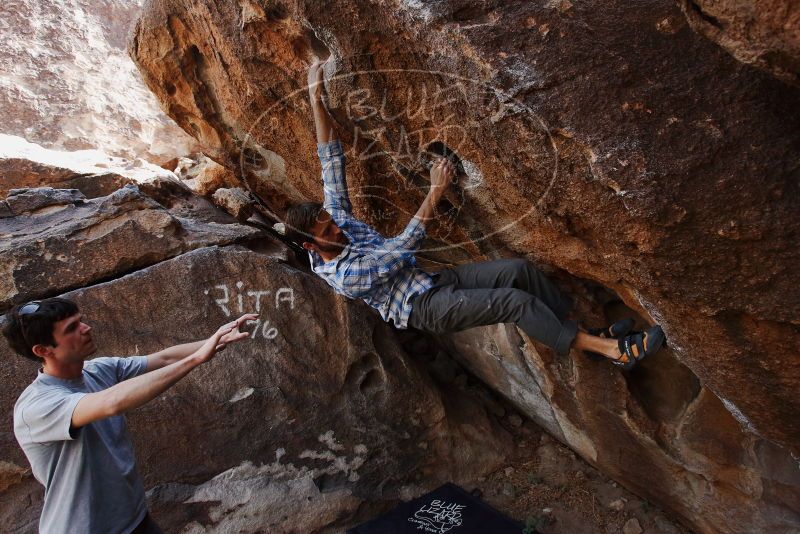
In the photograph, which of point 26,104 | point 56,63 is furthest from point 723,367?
point 56,63

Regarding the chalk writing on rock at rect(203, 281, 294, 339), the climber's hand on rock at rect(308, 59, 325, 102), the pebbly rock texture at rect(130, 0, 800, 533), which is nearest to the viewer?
the pebbly rock texture at rect(130, 0, 800, 533)

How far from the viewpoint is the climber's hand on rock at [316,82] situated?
2.92 meters

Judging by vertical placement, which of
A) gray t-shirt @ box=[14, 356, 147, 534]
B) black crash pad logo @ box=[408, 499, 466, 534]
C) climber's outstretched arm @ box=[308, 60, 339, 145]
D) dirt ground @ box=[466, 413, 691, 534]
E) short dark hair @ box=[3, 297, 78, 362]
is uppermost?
climber's outstretched arm @ box=[308, 60, 339, 145]

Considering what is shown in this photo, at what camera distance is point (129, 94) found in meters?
11.2

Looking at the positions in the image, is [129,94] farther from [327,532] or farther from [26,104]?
[327,532]

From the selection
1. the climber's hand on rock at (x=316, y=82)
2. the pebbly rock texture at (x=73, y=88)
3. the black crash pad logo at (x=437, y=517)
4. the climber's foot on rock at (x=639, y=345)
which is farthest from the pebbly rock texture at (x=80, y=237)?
the pebbly rock texture at (x=73, y=88)

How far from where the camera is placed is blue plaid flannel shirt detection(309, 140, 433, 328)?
287cm

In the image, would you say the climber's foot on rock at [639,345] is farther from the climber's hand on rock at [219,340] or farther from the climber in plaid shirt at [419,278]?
the climber's hand on rock at [219,340]

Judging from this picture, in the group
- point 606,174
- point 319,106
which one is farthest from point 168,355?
point 606,174

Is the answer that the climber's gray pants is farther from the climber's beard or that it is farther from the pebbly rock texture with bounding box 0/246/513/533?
the pebbly rock texture with bounding box 0/246/513/533

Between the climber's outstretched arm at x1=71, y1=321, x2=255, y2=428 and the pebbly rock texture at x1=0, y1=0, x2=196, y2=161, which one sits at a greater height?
the pebbly rock texture at x1=0, y1=0, x2=196, y2=161

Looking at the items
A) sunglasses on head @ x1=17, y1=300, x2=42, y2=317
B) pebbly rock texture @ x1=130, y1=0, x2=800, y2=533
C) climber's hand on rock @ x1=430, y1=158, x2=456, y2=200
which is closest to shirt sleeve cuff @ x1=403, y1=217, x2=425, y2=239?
climber's hand on rock @ x1=430, y1=158, x2=456, y2=200

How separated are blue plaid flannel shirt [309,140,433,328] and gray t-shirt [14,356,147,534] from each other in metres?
1.22

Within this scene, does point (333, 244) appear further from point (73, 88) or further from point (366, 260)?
point (73, 88)
